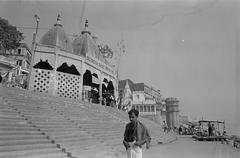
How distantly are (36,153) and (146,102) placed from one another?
4326 centimetres

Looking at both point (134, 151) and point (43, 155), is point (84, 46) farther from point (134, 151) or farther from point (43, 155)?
point (134, 151)

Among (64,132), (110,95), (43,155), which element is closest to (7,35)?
(110,95)

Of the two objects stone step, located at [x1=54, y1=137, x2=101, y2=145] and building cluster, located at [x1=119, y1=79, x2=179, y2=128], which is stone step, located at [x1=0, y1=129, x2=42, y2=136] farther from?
building cluster, located at [x1=119, y1=79, x2=179, y2=128]

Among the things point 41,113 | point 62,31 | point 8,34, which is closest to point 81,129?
point 41,113

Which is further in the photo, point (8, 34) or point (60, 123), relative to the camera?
point (8, 34)

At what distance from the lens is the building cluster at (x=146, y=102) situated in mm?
48312

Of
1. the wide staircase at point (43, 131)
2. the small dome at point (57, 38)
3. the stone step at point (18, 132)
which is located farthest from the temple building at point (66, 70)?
the stone step at point (18, 132)

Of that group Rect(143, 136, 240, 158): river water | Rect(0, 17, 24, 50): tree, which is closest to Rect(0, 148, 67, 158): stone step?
Rect(143, 136, 240, 158): river water

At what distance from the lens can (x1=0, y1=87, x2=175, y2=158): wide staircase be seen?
7.18 m

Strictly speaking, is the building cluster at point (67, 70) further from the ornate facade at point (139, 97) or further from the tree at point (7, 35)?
the ornate facade at point (139, 97)

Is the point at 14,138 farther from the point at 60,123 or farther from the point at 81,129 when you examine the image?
the point at 81,129

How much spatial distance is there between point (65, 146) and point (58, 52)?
12.8 metres

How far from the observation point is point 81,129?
11.4 metres

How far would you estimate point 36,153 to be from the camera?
22.9 feet
